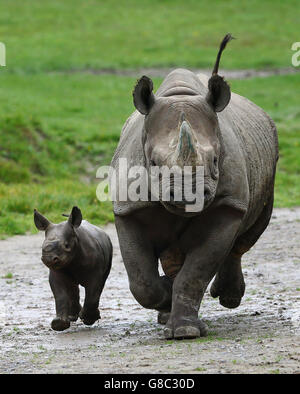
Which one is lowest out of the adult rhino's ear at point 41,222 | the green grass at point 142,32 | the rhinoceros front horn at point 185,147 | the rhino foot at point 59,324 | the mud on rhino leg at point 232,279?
the rhino foot at point 59,324

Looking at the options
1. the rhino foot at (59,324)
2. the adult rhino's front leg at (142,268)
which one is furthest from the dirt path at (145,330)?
the adult rhino's front leg at (142,268)

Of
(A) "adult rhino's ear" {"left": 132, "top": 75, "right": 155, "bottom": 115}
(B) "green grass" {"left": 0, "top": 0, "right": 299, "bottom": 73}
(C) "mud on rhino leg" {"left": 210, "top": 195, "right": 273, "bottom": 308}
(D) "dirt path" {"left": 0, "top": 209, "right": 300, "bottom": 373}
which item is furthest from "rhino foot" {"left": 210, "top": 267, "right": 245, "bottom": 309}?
(B) "green grass" {"left": 0, "top": 0, "right": 299, "bottom": 73}

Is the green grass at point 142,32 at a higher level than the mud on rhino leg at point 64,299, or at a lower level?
higher

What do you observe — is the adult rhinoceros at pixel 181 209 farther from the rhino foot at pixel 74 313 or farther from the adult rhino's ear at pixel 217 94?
the rhino foot at pixel 74 313

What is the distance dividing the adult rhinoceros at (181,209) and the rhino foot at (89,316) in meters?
0.84

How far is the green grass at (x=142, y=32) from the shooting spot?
30.5m

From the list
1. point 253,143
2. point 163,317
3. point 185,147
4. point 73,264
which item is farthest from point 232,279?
point 185,147

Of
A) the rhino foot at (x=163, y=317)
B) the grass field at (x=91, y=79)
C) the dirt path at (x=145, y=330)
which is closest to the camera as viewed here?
the dirt path at (x=145, y=330)

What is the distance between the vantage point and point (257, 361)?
228 inches

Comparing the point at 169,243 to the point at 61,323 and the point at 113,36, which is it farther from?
the point at 113,36

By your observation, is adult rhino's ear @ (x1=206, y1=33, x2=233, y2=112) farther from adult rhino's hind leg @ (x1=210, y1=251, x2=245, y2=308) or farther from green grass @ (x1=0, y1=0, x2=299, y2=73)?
green grass @ (x1=0, y1=0, x2=299, y2=73)

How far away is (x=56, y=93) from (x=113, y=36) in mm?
9765

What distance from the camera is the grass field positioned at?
52.7 feet
